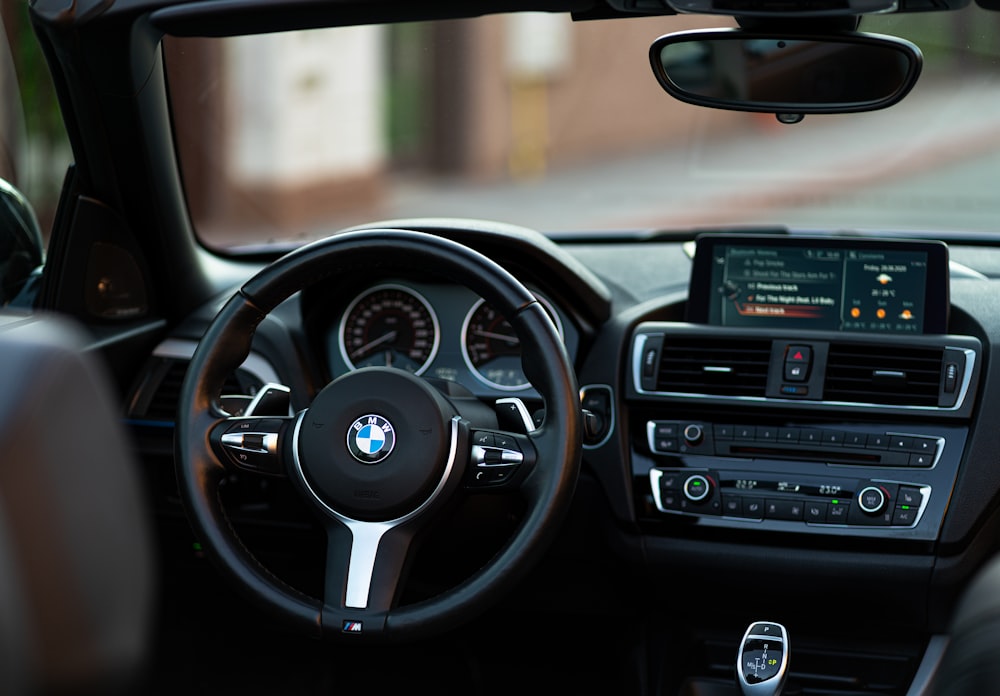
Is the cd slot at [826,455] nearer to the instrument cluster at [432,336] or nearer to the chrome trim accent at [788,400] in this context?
the chrome trim accent at [788,400]

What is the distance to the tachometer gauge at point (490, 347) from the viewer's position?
9.45 feet

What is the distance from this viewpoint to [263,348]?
286 centimetres

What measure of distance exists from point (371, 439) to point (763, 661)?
108 centimetres

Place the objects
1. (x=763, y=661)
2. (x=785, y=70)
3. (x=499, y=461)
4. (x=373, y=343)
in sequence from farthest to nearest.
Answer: (x=373, y=343)
(x=763, y=661)
(x=785, y=70)
(x=499, y=461)

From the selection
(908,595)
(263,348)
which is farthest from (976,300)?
(263,348)

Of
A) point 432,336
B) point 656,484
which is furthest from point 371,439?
point 656,484

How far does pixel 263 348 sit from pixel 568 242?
949mm

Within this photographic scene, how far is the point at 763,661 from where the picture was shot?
2701 millimetres

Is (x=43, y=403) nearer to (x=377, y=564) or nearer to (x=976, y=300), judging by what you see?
(x=377, y=564)

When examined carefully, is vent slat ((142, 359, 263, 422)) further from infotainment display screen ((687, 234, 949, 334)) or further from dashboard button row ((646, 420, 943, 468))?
infotainment display screen ((687, 234, 949, 334))

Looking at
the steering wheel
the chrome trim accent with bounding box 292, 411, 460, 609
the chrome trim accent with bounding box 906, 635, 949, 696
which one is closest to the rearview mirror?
the steering wheel

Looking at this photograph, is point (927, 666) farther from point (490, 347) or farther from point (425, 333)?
point (425, 333)

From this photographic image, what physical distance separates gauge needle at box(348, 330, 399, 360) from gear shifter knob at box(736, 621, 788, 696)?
1.06m

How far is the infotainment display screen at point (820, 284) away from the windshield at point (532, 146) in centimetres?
639
